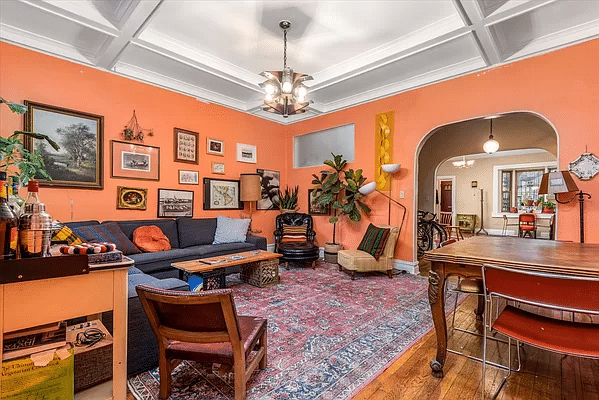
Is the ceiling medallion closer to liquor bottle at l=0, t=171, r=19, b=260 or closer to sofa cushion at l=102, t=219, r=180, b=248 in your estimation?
liquor bottle at l=0, t=171, r=19, b=260

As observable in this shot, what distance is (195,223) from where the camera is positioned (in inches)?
194

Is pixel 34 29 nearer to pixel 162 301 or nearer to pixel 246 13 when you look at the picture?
pixel 246 13

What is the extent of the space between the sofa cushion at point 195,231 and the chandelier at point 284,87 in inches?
94.3

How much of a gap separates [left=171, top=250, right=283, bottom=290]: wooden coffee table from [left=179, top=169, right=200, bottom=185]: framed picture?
1.84m

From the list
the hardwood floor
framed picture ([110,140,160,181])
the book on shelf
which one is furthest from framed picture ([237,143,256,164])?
the book on shelf

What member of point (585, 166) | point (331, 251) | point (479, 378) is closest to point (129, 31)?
point (331, 251)

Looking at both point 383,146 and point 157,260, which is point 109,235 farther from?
point 383,146

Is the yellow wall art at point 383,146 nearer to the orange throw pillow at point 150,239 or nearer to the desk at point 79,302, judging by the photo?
the orange throw pillow at point 150,239

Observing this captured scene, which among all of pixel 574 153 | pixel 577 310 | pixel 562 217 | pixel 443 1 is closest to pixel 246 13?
pixel 443 1

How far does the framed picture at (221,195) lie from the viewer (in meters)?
5.42

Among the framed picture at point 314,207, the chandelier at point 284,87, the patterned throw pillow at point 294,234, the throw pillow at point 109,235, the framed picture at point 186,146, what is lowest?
the patterned throw pillow at point 294,234

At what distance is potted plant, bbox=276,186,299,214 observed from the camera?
20.9 feet

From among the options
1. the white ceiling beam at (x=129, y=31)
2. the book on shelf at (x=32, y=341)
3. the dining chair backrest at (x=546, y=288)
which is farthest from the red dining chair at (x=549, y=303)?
the white ceiling beam at (x=129, y=31)

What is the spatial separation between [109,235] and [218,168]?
7.53ft
